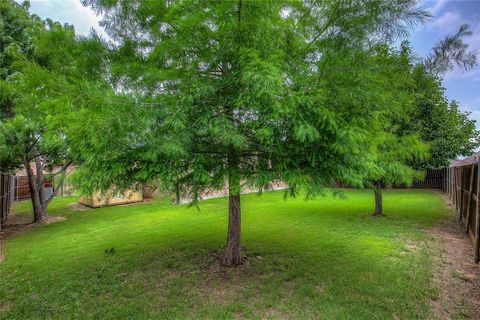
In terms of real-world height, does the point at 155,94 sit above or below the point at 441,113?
below

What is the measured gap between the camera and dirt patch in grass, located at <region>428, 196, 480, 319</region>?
3609 millimetres

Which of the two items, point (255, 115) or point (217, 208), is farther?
point (217, 208)

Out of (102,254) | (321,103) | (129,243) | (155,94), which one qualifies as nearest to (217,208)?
(129,243)

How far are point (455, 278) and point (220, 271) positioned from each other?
12.7 ft

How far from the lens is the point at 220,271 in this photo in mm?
4980

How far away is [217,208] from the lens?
1186 centimetres

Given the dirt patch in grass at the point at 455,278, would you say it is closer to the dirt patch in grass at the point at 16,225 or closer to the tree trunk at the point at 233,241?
the tree trunk at the point at 233,241

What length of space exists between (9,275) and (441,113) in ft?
42.7

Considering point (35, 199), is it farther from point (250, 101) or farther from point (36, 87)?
point (250, 101)

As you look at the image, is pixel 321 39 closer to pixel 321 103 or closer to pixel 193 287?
pixel 321 103

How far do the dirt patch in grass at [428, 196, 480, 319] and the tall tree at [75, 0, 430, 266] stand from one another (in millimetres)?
2151

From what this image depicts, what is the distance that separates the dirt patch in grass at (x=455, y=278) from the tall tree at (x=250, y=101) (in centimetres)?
215

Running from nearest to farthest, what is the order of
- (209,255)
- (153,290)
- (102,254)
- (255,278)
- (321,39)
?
(321,39) < (153,290) < (255,278) < (209,255) < (102,254)

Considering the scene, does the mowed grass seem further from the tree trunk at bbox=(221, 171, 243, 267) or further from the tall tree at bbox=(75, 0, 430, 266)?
the tall tree at bbox=(75, 0, 430, 266)
